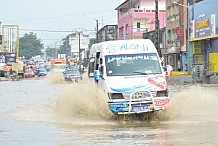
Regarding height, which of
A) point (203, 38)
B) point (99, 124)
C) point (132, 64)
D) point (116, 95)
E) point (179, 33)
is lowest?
point (99, 124)

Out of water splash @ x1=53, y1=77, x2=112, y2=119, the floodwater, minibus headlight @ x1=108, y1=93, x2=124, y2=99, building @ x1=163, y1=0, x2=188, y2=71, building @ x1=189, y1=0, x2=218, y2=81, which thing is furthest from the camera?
building @ x1=163, y1=0, x2=188, y2=71

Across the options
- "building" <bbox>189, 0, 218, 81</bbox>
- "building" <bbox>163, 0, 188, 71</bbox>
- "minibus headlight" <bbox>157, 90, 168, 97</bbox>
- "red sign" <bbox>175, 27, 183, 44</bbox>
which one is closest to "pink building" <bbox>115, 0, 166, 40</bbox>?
"building" <bbox>163, 0, 188, 71</bbox>

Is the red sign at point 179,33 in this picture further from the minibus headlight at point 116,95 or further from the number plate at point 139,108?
the minibus headlight at point 116,95

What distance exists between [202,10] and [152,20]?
1420 inches

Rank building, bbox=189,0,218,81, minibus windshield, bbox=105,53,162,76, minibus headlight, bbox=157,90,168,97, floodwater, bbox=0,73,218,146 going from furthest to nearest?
building, bbox=189,0,218,81
minibus windshield, bbox=105,53,162,76
minibus headlight, bbox=157,90,168,97
floodwater, bbox=0,73,218,146

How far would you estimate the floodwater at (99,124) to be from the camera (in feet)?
42.2

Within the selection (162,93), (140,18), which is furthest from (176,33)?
(162,93)

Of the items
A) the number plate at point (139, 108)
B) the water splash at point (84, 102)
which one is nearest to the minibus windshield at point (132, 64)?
the water splash at point (84, 102)

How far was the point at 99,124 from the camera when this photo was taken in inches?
640

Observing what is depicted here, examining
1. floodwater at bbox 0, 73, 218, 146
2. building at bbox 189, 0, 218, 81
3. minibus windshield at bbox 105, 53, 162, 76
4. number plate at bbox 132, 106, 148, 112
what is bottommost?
floodwater at bbox 0, 73, 218, 146

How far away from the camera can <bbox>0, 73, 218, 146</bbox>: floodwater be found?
1287 cm

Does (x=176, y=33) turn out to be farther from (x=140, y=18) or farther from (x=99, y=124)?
(x=99, y=124)

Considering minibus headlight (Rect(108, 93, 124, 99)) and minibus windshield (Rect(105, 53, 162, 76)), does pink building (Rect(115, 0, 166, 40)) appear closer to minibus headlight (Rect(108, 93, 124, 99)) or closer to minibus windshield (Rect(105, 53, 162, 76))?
→ minibus windshield (Rect(105, 53, 162, 76))

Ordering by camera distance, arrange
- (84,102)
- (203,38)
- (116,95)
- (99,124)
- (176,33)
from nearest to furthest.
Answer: (116,95), (99,124), (84,102), (203,38), (176,33)
